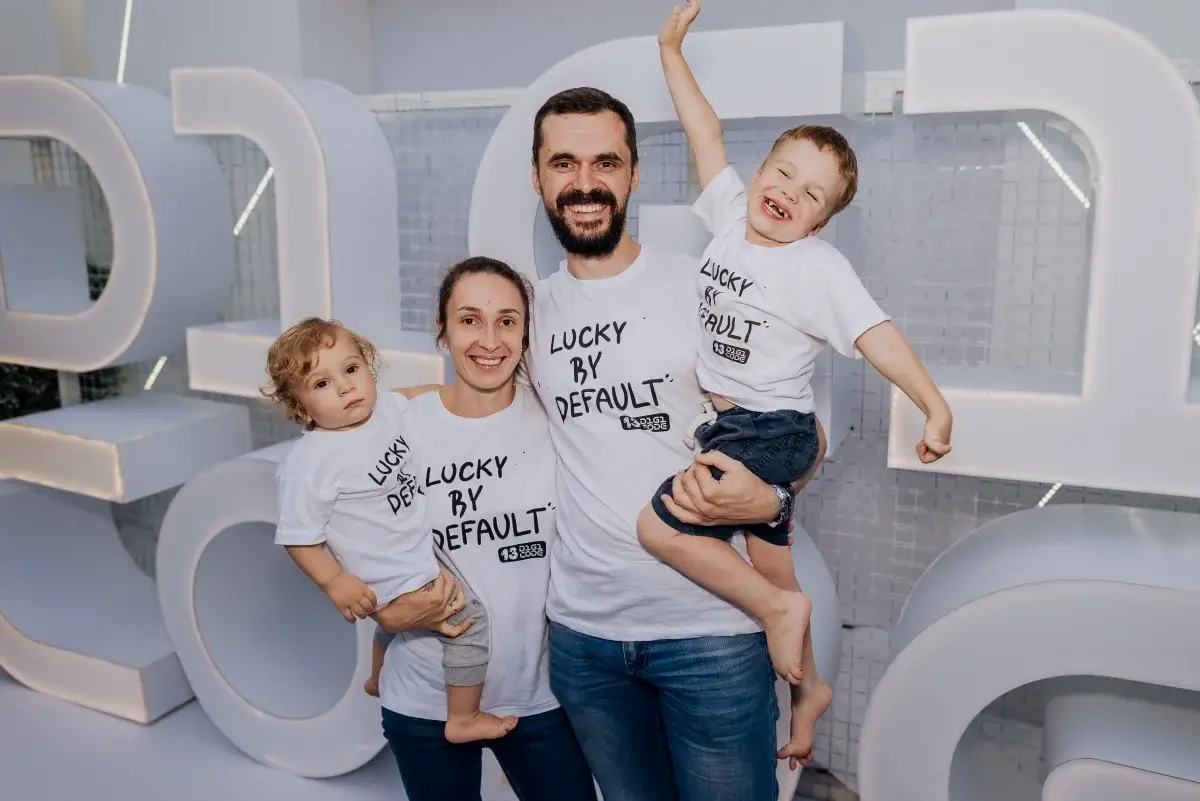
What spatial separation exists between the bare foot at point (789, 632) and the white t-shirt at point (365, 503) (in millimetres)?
602

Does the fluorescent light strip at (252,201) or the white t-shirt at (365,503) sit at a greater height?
the fluorescent light strip at (252,201)

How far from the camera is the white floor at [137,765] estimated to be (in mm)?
2580

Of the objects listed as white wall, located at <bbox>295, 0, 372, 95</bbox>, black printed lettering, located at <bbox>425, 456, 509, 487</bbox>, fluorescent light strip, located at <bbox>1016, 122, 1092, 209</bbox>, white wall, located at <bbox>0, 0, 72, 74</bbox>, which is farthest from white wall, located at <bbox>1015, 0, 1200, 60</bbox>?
white wall, located at <bbox>0, 0, 72, 74</bbox>

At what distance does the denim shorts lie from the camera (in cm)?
153

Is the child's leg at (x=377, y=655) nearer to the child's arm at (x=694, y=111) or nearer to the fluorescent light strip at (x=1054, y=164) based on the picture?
the child's arm at (x=694, y=111)

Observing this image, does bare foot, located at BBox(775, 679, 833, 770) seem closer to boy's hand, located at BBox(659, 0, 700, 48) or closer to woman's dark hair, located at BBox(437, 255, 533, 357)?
woman's dark hair, located at BBox(437, 255, 533, 357)

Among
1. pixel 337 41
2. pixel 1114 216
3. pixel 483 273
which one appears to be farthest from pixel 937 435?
pixel 337 41

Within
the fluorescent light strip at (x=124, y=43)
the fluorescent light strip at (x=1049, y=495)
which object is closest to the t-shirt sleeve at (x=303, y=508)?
the fluorescent light strip at (x=1049, y=495)

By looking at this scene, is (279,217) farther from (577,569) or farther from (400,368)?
(577,569)

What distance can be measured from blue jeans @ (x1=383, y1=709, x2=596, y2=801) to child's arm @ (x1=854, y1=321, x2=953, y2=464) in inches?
33.7

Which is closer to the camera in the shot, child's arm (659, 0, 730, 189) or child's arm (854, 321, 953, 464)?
child's arm (854, 321, 953, 464)

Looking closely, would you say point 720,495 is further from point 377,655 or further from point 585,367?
point 377,655

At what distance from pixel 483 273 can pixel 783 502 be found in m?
0.63

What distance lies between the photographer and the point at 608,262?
5.50 ft
